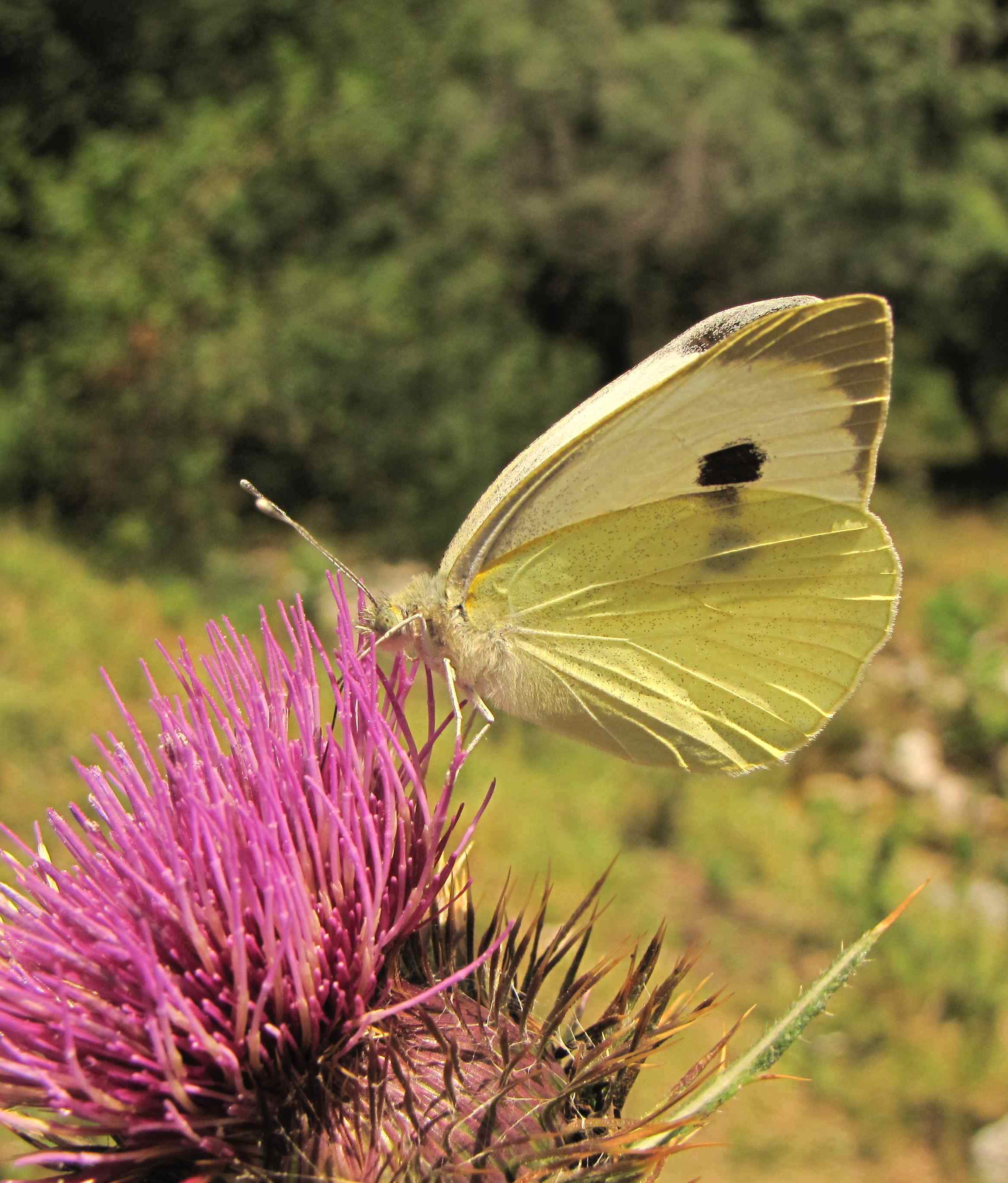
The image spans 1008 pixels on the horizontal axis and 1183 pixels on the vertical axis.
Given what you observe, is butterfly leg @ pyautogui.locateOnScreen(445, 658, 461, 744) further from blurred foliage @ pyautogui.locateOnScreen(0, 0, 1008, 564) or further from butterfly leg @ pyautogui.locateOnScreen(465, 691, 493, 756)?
blurred foliage @ pyautogui.locateOnScreen(0, 0, 1008, 564)

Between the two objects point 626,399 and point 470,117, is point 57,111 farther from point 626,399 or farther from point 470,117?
point 626,399

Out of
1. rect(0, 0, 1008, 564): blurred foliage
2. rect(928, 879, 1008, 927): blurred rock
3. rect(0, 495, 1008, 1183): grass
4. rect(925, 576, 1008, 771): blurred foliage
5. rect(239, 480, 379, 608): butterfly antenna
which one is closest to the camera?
rect(239, 480, 379, 608): butterfly antenna

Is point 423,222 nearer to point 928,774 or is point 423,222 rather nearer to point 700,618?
point 928,774

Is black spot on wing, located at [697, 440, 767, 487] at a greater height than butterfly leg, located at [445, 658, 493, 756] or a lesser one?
greater

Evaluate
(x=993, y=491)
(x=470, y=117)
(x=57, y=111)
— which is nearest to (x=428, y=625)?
(x=57, y=111)

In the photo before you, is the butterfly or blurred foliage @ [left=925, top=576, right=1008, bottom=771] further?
blurred foliage @ [left=925, top=576, right=1008, bottom=771]

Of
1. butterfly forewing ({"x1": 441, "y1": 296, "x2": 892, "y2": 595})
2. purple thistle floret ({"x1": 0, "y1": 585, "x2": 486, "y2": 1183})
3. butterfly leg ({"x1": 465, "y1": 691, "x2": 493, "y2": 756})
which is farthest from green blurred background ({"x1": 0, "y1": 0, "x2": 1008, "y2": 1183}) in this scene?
purple thistle floret ({"x1": 0, "y1": 585, "x2": 486, "y2": 1183})
